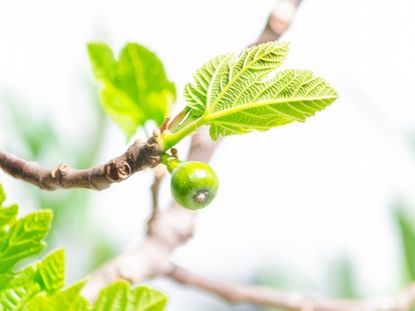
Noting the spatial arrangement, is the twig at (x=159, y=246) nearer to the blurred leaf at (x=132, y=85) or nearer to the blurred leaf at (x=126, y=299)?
the blurred leaf at (x=132, y=85)

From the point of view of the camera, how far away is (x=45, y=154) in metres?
1.37

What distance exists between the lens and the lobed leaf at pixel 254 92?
396 mm

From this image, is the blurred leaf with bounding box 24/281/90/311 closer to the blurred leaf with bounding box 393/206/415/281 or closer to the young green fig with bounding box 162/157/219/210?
the young green fig with bounding box 162/157/219/210

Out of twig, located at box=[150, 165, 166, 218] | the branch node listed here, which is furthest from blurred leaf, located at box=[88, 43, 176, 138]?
the branch node

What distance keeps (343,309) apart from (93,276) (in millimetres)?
333

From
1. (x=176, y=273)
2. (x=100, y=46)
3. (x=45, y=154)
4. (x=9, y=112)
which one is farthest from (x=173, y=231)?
(x=9, y=112)

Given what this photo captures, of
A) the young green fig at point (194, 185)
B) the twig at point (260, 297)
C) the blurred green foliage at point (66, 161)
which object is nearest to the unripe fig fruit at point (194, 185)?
the young green fig at point (194, 185)

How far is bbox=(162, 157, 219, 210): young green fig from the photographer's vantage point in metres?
0.38

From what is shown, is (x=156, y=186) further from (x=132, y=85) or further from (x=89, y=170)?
(x=89, y=170)

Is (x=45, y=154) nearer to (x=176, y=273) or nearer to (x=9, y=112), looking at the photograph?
(x=9, y=112)

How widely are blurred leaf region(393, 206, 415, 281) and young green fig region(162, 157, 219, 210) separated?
1.11m

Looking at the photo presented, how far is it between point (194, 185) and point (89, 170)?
7 centimetres

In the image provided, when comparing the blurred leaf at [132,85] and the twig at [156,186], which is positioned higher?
the blurred leaf at [132,85]

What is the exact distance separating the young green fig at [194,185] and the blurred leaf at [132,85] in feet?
0.55
